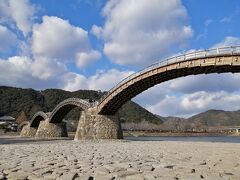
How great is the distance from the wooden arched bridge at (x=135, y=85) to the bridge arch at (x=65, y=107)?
153mm

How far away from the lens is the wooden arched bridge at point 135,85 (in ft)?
92.6

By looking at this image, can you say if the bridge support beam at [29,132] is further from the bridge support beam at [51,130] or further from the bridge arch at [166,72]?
the bridge arch at [166,72]

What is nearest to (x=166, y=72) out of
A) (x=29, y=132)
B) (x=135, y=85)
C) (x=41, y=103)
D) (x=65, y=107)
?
(x=135, y=85)

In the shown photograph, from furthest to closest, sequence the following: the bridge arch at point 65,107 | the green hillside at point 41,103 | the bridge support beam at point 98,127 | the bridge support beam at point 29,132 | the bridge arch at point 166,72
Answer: the green hillside at point 41,103 → the bridge support beam at point 29,132 → the bridge arch at point 65,107 → the bridge support beam at point 98,127 → the bridge arch at point 166,72

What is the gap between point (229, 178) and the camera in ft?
26.3

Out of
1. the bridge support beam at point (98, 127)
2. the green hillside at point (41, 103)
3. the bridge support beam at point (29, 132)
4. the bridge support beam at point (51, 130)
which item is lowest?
the bridge support beam at point (98, 127)

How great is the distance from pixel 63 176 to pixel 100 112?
36.2 metres

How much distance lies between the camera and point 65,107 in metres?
62.7

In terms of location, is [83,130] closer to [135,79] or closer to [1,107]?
[135,79]

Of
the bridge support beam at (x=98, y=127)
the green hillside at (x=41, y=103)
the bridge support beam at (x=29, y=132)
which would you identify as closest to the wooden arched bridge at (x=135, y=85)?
the bridge support beam at (x=98, y=127)

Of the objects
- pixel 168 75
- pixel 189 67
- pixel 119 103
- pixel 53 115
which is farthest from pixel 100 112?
pixel 53 115

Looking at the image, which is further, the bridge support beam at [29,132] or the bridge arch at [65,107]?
the bridge support beam at [29,132]

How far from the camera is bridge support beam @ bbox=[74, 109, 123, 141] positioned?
42.3 metres

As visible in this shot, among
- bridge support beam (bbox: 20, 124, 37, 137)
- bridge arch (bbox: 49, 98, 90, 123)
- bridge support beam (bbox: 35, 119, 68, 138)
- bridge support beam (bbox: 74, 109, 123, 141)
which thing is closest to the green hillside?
bridge support beam (bbox: 20, 124, 37, 137)
